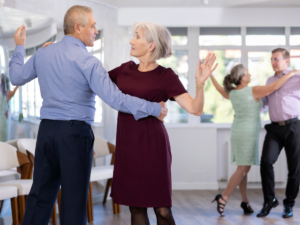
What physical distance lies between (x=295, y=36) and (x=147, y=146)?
4618 mm

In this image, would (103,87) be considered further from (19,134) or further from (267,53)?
(267,53)

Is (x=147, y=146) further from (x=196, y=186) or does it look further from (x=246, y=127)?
(x=196, y=186)

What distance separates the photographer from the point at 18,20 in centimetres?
368

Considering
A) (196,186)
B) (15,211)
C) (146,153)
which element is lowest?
(196,186)

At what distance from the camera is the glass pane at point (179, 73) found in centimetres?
572

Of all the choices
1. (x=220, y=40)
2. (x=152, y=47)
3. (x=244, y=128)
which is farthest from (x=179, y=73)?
(x=152, y=47)

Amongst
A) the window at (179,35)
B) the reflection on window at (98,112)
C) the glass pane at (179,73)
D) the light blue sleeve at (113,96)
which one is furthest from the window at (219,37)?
the light blue sleeve at (113,96)

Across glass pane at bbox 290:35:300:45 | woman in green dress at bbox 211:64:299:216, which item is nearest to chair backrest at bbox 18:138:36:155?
woman in green dress at bbox 211:64:299:216

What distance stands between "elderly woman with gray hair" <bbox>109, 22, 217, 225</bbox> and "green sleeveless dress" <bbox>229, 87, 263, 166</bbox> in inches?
84.5

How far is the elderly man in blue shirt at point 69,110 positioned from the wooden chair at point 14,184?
1051mm

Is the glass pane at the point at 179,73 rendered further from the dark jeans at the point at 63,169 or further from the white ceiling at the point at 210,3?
the dark jeans at the point at 63,169

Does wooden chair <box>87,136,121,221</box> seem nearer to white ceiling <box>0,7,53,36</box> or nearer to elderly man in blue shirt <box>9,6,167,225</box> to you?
white ceiling <box>0,7,53,36</box>

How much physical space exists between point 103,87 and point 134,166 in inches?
18.6

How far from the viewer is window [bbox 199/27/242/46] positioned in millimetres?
5695
